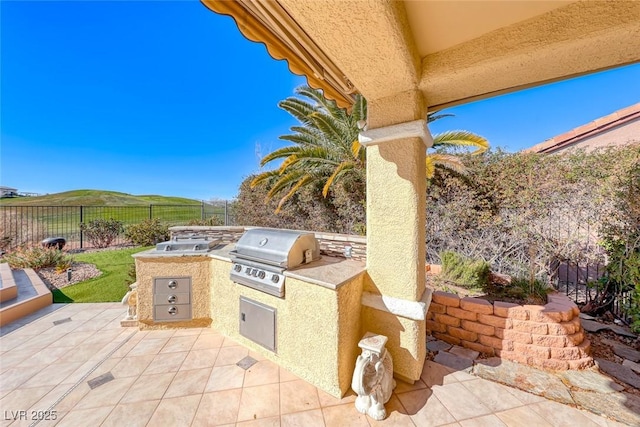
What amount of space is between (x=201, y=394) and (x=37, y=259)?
27.8 feet

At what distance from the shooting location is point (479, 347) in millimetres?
3246

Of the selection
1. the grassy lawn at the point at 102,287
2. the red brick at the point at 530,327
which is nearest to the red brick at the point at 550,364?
the red brick at the point at 530,327

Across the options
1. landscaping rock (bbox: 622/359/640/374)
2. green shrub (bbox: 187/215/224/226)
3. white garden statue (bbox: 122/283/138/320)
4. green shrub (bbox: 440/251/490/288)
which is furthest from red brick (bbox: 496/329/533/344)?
green shrub (bbox: 187/215/224/226)

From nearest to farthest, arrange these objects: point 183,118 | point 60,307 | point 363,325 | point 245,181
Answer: point 363,325 < point 60,307 < point 245,181 < point 183,118

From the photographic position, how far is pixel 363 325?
113 inches

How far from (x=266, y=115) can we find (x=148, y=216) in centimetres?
917

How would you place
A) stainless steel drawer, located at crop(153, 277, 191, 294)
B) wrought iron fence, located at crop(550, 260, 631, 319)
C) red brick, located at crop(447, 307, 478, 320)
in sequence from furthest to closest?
wrought iron fence, located at crop(550, 260, 631, 319)
stainless steel drawer, located at crop(153, 277, 191, 294)
red brick, located at crop(447, 307, 478, 320)

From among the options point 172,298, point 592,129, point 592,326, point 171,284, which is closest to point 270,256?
point 171,284

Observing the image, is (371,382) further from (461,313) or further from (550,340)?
(550,340)

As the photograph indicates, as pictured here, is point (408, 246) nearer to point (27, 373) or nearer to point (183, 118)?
point (27, 373)

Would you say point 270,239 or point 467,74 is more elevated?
point 467,74

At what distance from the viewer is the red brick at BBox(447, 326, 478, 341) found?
10.8 ft

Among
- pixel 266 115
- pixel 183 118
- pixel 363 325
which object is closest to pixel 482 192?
pixel 363 325

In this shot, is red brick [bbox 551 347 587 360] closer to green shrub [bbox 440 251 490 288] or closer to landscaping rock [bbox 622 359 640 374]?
landscaping rock [bbox 622 359 640 374]
